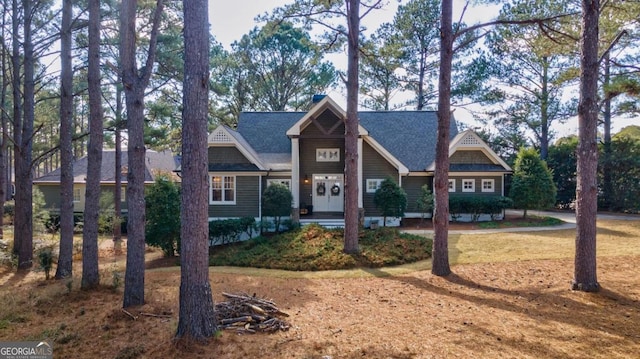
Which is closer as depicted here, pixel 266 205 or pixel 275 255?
pixel 275 255

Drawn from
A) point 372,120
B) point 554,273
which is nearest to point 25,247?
point 554,273

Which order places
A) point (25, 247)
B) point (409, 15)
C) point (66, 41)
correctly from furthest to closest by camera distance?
1. point (409, 15)
2. point (25, 247)
3. point (66, 41)

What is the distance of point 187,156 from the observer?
4.75m

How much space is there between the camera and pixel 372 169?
1742 cm

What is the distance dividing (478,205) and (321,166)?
824 cm

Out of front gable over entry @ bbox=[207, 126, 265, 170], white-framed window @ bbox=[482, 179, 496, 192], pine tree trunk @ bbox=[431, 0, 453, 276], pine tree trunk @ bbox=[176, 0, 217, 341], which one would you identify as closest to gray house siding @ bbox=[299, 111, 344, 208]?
front gable over entry @ bbox=[207, 126, 265, 170]

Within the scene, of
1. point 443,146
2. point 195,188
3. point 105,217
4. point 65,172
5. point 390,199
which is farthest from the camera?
point 390,199

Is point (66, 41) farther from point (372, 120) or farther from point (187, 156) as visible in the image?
point (372, 120)

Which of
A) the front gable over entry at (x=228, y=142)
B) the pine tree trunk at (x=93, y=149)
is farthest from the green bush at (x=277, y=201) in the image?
the pine tree trunk at (x=93, y=149)

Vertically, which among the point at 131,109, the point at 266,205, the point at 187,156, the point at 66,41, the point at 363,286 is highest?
the point at 66,41

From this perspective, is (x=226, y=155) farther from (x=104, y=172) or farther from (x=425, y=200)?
(x=104, y=172)

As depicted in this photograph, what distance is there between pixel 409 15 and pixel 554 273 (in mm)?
24359

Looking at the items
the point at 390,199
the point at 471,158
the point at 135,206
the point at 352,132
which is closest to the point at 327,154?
the point at 390,199

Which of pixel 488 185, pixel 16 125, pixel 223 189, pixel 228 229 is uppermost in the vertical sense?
pixel 16 125
